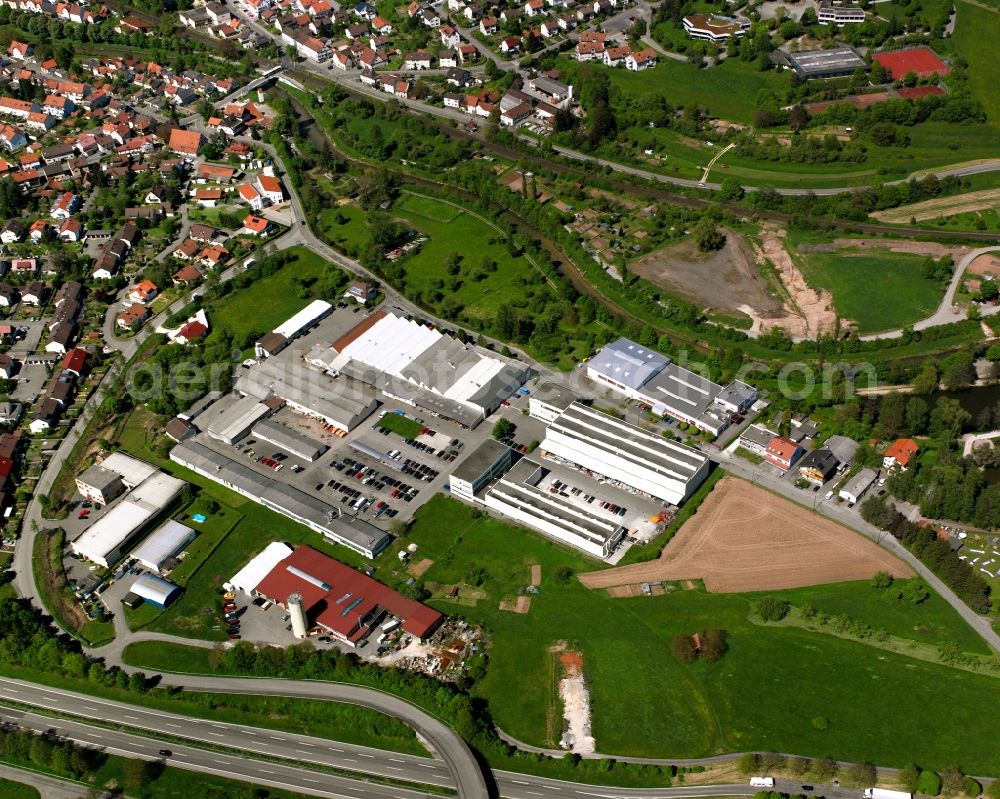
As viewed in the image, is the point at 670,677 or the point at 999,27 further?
the point at 999,27

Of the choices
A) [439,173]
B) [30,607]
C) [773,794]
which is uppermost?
[439,173]

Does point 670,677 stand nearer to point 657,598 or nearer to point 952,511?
point 657,598

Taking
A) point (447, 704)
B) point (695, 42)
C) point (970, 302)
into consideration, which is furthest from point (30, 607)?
point (695, 42)

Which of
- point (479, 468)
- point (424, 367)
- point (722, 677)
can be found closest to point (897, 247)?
point (424, 367)

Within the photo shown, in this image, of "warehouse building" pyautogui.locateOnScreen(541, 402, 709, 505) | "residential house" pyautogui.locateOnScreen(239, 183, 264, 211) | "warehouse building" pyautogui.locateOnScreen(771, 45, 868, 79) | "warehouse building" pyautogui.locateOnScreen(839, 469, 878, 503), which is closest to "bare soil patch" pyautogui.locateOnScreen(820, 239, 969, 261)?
"warehouse building" pyautogui.locateOnScreen(839, 469, 878, 503)

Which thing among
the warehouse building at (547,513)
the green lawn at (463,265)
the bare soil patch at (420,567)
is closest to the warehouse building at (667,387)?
the warehouse building at (547,513)

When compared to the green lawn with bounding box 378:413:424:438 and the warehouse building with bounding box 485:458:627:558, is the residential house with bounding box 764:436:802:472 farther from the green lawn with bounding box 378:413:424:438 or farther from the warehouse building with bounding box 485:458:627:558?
the green lawn with bounding box 378:413:424:438
